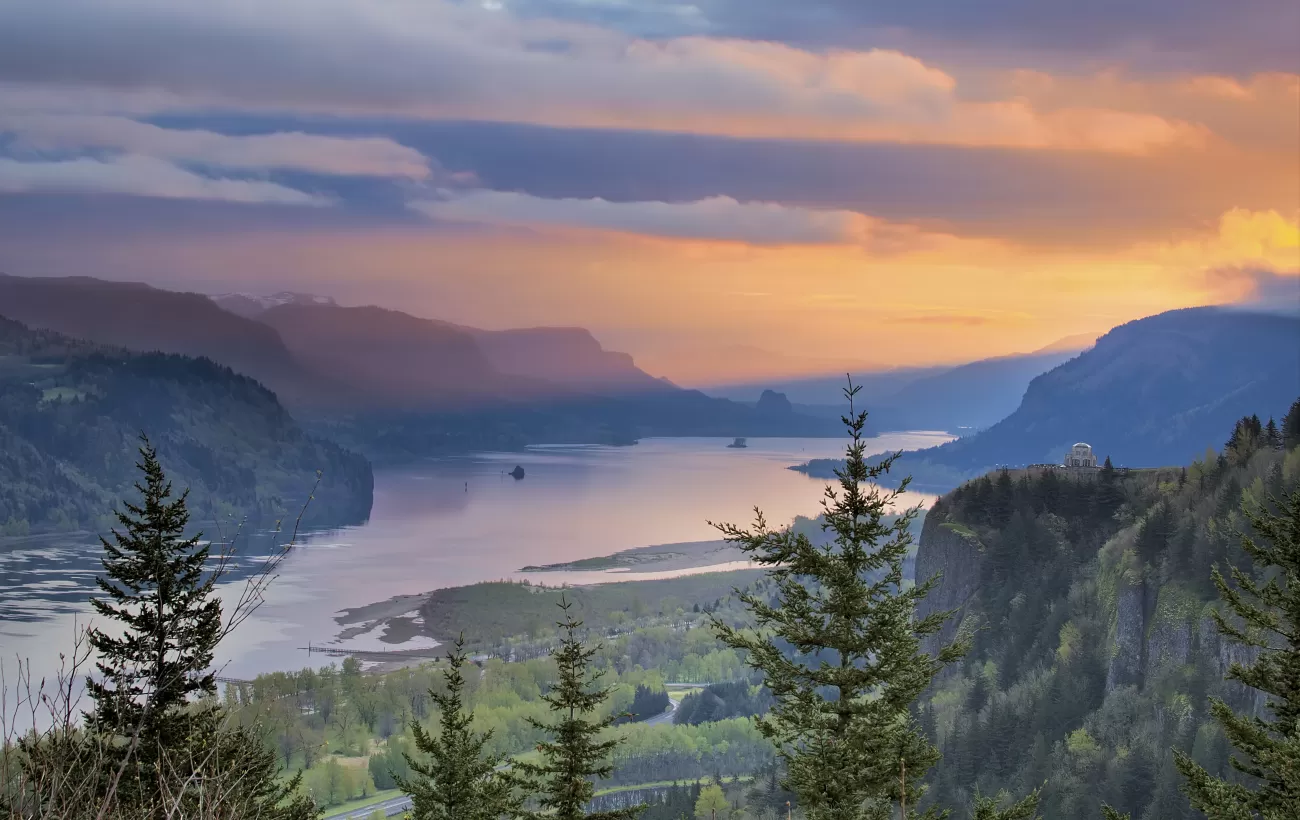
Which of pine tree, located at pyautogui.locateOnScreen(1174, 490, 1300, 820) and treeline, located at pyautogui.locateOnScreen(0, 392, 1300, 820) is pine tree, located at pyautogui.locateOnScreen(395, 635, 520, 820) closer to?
treeline, located at pyautogui.locateOnScreen(0, 392, 1300, 820)

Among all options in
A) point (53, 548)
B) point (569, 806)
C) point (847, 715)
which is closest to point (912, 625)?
point (847, 715)

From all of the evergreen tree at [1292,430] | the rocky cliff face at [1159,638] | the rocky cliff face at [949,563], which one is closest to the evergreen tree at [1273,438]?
the evergreen tree at [1292,430]

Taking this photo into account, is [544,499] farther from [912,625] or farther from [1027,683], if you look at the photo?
[912,625]

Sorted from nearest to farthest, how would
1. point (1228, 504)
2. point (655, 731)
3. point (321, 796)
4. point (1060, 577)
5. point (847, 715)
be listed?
point (847, 715)
point (1228, 504)
point (321, 796)
point (1060, 577)
point (655, 731)

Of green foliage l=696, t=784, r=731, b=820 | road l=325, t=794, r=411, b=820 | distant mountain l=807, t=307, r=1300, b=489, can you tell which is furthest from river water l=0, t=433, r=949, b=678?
green foliage l=696, t=784, r=731, b=820

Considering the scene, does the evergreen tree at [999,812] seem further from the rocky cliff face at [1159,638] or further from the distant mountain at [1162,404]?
the distant mountain at [1162,404]

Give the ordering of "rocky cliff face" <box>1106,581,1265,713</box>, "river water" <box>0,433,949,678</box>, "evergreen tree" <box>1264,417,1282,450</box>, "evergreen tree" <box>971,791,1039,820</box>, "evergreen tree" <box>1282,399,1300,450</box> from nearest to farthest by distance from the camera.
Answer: "evergreen tree" <box>971,791,1039,820</box>
"rocky cliff face" <box>1106,581,1265,713</box>
"evergreen tree" <box>1282,399,1300,450</box>
"evergreen tree" <box>1264,417,1282,450</box>
"river water" <box>0,433,949,678</box>
